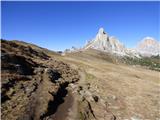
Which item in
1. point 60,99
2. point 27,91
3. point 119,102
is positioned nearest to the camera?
point 27,91

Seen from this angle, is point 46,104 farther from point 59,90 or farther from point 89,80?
point 89,80

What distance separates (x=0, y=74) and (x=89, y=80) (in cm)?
3048

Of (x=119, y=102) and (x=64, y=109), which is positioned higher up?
(x=64, y=109)

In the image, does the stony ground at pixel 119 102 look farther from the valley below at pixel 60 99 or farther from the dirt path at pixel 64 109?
the dirt path at pixel 64 109

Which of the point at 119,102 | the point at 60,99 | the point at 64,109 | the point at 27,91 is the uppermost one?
the point at 27,91

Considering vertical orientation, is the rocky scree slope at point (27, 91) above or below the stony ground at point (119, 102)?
above

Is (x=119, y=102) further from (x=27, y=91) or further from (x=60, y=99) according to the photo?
(x=27, y=91)

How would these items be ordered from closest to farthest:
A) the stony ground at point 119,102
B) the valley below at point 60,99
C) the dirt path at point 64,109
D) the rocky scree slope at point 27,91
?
the rocky scree slope at point 27,91, the valley below at point 60,99, the dirt path at point 64,109, the stony ground at point 119,102

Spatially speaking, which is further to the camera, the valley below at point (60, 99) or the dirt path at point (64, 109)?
the dirt path at point (64, 109)

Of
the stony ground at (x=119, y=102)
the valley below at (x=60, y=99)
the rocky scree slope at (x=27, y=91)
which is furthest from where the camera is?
the stony ground at (x=119, y=102)

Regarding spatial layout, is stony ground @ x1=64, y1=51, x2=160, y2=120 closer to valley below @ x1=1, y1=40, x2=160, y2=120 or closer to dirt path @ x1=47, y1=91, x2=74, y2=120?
valley below @ x1=1, y1=40, x2=160, y2=120

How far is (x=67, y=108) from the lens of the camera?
1644 inches

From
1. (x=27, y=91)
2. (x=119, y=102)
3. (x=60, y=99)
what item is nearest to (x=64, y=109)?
(x=60, y=99)

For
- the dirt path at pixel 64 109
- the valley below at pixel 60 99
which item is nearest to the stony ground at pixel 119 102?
the valley below at pixel 60 99
